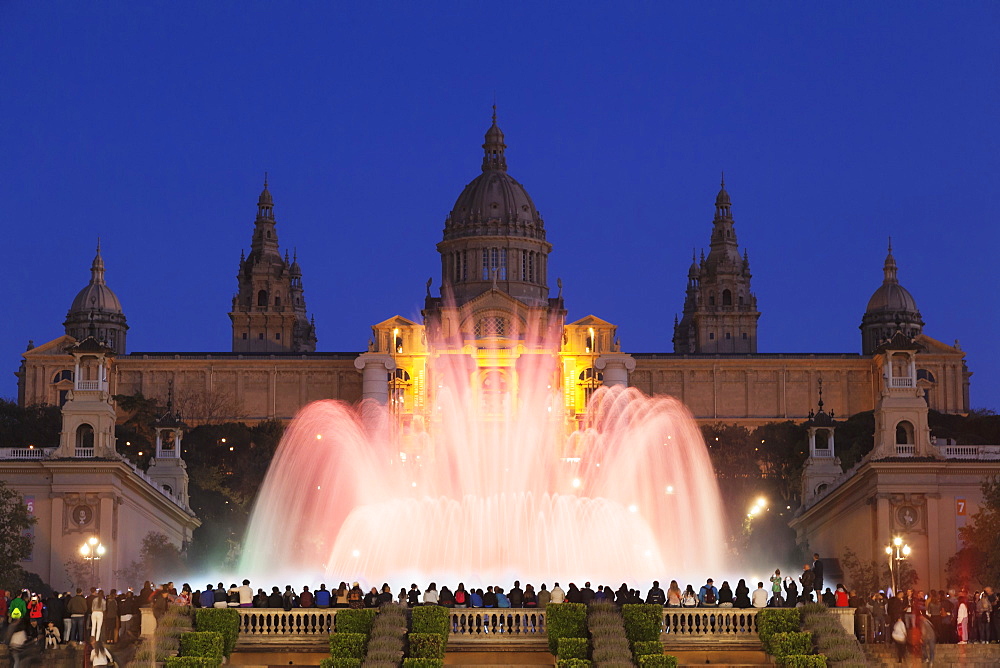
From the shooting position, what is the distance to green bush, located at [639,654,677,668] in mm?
36438

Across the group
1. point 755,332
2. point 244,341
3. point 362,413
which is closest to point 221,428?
point 362,413

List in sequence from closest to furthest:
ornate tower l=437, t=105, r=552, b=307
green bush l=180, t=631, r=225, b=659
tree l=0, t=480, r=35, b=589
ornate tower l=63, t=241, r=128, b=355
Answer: green bush l=180, t=631, r=225, b=659 < tree l=0, t=480, r=35, b=589 < ornate tower l=63, t=241, r=128, b=355 < ornate tower l=437, t=105, r=552, b=307

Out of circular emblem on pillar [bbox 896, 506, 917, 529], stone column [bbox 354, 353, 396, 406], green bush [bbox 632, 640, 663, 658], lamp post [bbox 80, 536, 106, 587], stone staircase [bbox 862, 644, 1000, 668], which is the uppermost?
stone column [bbox 354, 353, 396, 406]

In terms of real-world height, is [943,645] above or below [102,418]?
below

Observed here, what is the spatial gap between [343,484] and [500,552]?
22199 mm

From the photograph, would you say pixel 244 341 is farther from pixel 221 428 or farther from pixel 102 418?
pixel 102 418

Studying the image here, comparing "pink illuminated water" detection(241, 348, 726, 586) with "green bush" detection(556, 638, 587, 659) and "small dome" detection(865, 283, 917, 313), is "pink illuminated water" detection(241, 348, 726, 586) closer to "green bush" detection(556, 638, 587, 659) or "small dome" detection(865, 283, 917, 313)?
"green bush" detection(556, 638, 587, 659)

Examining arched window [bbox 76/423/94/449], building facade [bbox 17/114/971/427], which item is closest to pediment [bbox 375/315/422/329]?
building facade [bbox 17/114/971/427]

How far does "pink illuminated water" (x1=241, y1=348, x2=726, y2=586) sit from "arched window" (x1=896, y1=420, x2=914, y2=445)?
25.0ft

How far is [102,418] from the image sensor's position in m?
74.1

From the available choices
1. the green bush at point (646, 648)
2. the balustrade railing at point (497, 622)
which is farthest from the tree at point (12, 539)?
the green bush at point (646, 648)

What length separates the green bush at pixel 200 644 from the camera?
37500 millimetres

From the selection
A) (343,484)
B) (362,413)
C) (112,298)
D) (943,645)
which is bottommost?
(943,645)

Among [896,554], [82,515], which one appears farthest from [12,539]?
[896,554]
